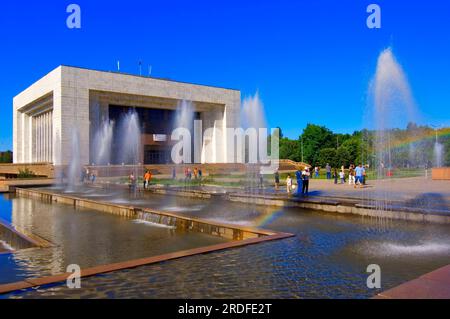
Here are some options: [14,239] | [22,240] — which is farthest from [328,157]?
[22,240]

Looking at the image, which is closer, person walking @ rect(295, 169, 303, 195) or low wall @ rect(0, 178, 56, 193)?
person walking @ rect(295, 169, 303, 195)

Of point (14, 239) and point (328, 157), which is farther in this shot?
point (328, 157)

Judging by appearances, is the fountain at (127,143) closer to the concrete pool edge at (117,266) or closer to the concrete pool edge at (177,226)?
the concrete pool edge at (177,226)

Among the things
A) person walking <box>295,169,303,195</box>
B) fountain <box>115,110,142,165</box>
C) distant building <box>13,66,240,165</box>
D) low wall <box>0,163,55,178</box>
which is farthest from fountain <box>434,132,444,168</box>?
low wall <box>0,163,55,178</box>

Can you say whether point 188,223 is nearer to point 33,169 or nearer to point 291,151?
point 33,169

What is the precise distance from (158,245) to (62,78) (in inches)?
1681

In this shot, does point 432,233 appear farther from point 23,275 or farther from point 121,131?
point 121,131

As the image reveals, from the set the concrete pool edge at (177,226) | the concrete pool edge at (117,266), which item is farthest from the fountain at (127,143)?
the concrete pool edge at (117,266)

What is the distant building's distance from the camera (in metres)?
45.3

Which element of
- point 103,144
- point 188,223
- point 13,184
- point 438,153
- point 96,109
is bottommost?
point 188,223

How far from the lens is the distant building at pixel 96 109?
4528cm

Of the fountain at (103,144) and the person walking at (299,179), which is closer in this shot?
the person walking at (299,179)

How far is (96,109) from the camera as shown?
49.0m

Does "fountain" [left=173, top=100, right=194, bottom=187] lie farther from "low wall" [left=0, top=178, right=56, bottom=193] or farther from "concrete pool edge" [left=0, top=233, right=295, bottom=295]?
"concrete pool edge" [left=0, top=233, right=295, bottom=295]
